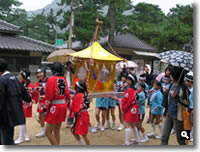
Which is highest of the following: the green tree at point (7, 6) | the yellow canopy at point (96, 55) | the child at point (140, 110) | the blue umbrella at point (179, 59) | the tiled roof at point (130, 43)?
the green tree at point (7, 6)

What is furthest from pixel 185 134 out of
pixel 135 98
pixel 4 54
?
pixel 4 54

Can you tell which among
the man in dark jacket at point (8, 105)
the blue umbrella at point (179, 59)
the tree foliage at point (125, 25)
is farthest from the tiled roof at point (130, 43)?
the man in dark jacket at point (8, 105)

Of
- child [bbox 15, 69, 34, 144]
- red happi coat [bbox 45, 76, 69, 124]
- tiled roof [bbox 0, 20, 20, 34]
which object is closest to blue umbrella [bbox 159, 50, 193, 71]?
red happi coat [bbox 45, 76, 69, 124]

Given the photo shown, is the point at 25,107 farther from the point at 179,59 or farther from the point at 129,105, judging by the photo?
the point at 179,59

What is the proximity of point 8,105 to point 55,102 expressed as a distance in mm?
751

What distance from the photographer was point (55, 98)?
11.4ft

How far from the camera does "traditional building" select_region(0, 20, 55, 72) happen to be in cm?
940

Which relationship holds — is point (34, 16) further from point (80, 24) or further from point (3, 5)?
point (80, 24)

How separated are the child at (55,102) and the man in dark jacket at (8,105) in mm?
452

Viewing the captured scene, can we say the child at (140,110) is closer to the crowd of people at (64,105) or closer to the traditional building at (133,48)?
the crowd of people at (64,105)

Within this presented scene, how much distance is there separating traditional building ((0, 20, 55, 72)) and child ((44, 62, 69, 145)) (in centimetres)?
650

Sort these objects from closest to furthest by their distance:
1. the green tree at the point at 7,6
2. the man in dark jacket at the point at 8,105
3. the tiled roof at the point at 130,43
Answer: the man in dark jacket at the point at 8,105, the tiled roof at the point at 130,43, the green tree at the point at 7,6

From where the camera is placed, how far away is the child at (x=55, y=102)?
11.2 ft

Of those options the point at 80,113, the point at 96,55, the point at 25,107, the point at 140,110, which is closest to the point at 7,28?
the point at 25,107
